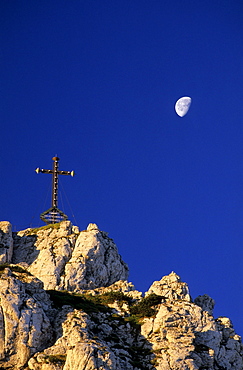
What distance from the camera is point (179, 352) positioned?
92.6 m

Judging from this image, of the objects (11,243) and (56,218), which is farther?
(56,218)

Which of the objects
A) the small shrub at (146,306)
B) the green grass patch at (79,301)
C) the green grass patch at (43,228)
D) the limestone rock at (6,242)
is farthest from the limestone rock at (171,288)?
the green grass patch at (43,228)

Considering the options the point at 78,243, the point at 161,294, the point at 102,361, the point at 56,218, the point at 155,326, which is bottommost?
the point at 102,361

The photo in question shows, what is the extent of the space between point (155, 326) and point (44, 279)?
80.0ft

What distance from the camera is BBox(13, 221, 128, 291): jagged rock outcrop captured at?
118 meters

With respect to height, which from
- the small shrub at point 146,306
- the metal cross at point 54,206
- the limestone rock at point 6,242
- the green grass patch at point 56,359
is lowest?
the green grass patch at point 56,359

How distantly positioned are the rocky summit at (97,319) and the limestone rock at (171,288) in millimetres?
140

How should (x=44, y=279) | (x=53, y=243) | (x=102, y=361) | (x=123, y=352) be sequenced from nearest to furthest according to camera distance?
(x=102, y=361) < (x=123, y=352) < (x=44, y=279) < (x=53, y=243)

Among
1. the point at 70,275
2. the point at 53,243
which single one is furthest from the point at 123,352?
the point at 53,243

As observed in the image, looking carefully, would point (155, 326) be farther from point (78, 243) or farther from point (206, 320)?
point (78, 243)

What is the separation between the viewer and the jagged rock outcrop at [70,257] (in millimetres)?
117875

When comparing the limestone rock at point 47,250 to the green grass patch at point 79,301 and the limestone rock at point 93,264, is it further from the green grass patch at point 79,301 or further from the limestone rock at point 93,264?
the green grass patch at point 79,301

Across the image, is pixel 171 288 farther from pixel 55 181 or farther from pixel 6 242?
pixel 55 181

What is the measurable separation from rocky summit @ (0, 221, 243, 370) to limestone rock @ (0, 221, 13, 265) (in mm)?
237
